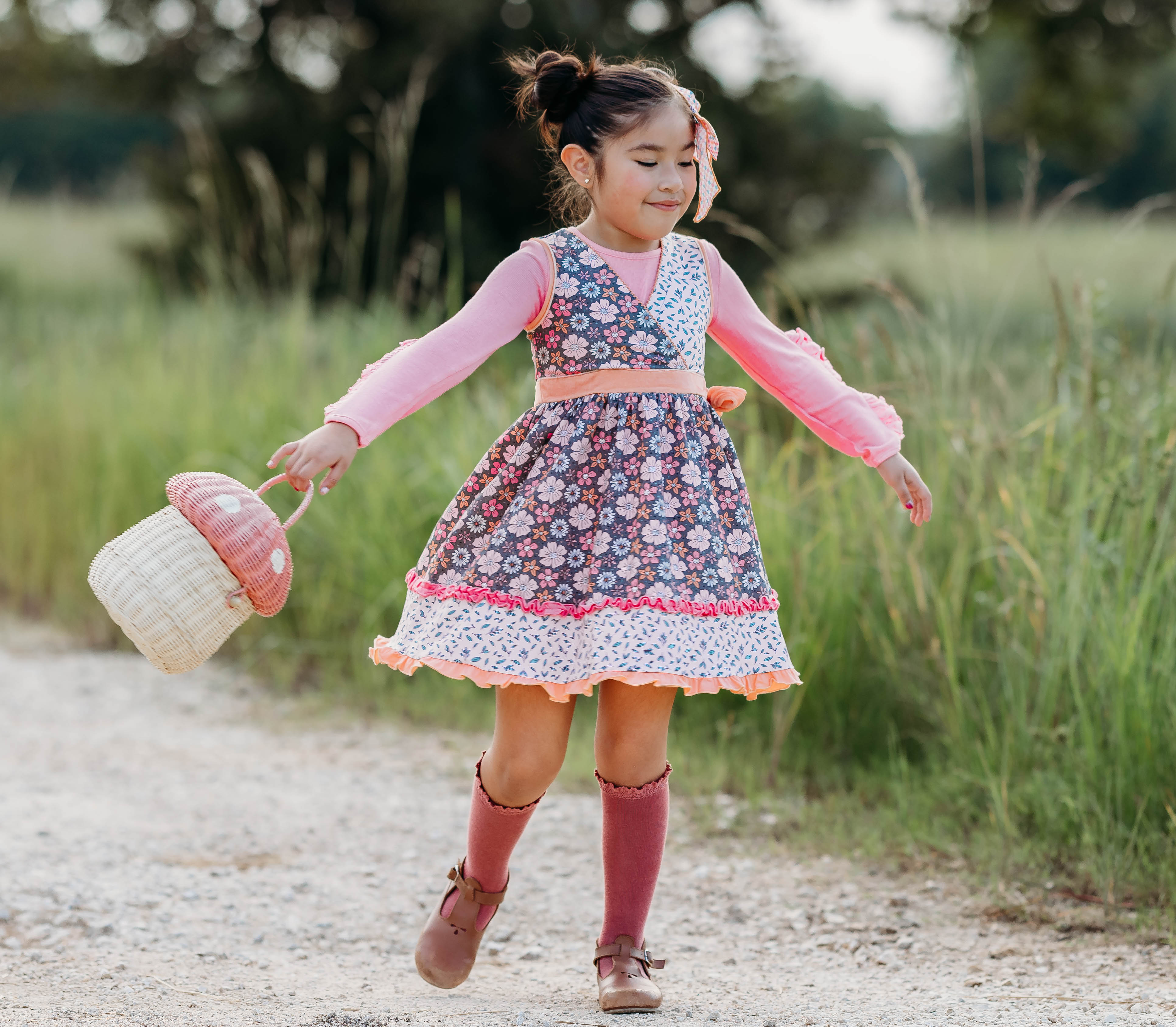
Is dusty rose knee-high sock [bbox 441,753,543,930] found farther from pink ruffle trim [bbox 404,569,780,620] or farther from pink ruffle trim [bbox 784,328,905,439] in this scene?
pink ruffle trim [bbox 784,328,905,439]

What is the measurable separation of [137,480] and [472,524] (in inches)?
134

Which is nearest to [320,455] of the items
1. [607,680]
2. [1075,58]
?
[607,680]

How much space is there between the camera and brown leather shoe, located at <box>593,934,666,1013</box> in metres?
2.16

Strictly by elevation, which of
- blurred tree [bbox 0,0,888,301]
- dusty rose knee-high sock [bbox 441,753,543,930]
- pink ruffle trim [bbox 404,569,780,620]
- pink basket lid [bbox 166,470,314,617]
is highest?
blurred tree [bbox 0,0,888,301]

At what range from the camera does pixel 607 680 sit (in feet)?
6.73

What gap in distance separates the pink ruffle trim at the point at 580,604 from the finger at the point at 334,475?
28 centimetres

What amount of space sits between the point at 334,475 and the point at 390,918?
125 cm

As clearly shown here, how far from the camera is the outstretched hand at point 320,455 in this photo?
6.15 feet

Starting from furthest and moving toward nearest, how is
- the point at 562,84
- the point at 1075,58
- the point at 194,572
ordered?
the point at 1075,58, the point at 562,84, the point at 194,572

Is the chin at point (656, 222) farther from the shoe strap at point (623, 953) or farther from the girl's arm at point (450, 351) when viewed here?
the shoe strap at point (623, 953)

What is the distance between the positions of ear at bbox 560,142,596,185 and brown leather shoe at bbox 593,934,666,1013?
51.6 inches

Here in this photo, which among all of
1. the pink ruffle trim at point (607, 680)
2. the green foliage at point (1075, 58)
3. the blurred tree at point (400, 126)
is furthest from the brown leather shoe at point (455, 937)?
the green foliage at point (1075, 58)

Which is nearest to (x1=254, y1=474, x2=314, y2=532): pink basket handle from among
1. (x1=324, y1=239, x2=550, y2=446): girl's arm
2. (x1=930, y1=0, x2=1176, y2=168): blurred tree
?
(x1=324, y1=239, x2=550, y2=446): girl's arm

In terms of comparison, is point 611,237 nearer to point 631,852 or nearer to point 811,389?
point 811,389
